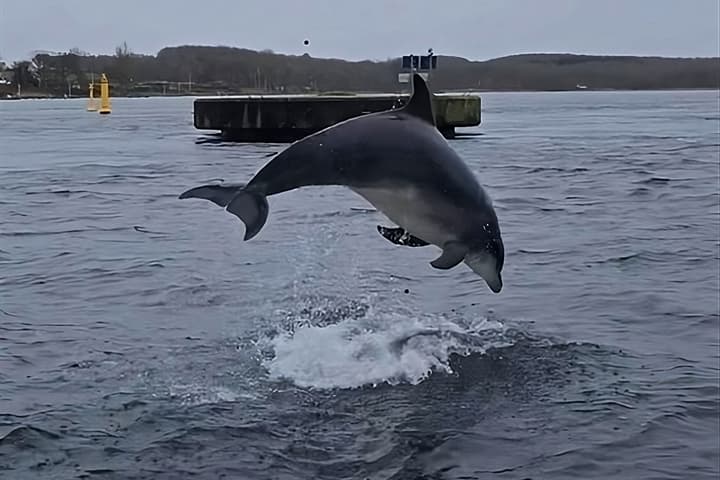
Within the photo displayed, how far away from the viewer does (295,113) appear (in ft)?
128

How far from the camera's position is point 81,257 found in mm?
14703

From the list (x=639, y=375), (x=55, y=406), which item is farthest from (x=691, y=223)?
(x=55, y=406)

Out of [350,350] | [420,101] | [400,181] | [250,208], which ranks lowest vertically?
[350,350]

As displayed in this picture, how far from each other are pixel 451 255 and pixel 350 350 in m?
2.88

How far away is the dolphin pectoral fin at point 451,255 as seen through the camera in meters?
6.56

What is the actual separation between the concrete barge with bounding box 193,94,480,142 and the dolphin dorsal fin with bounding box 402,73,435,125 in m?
30.8

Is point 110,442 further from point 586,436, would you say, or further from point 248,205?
point 586,436

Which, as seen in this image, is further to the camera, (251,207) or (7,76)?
(7,76)

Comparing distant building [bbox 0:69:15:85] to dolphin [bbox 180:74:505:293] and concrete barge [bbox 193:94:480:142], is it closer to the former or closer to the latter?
concrete barge [bbox 193:94:480:142]

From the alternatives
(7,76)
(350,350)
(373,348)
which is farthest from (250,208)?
(7,76)

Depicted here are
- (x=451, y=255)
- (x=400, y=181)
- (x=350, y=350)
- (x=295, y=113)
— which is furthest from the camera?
(x=295, y=113)

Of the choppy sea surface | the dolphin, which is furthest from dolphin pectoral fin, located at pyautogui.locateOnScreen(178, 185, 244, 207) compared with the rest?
the choppy sea surface

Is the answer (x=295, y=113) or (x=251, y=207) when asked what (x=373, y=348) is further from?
(x=295, y=113)

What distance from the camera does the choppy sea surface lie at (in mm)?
7047
